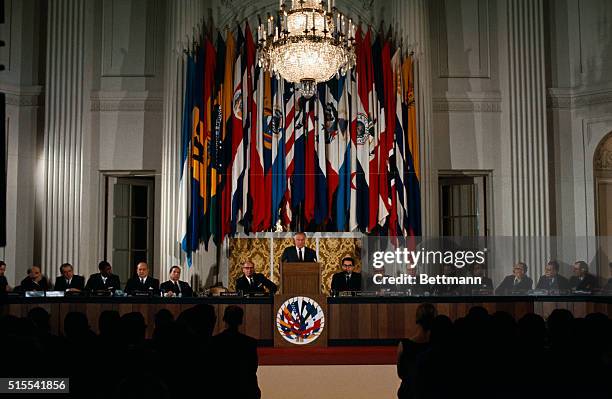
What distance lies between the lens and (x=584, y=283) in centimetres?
1167

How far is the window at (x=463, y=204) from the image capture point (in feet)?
48.1

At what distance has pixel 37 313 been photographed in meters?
5.52

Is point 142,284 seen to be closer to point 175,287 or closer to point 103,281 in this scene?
point 175,287

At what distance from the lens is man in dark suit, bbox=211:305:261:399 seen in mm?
4445

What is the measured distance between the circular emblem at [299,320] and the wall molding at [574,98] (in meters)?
6.98

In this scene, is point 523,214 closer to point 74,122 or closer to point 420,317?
point 74,122

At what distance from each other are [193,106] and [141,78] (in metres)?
1.64

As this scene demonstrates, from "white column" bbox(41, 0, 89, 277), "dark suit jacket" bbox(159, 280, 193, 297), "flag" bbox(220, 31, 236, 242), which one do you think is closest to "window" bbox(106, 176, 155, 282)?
"white column" bbox(41, 0, 89, 277)

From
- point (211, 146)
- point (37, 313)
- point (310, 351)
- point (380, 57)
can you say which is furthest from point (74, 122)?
point (37, 313)

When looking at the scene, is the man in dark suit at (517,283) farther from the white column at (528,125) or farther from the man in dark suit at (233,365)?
the man in dark suit at (233,365)

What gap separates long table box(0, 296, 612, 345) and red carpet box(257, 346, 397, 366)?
38cm

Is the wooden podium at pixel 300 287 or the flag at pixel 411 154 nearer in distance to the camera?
the wooden podium at pixel 300 287

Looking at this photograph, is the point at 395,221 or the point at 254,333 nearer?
the point at 254,333

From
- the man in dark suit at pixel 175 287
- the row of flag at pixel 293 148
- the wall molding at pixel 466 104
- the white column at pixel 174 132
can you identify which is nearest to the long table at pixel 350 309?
the man in dark suit at pixel 175 287
